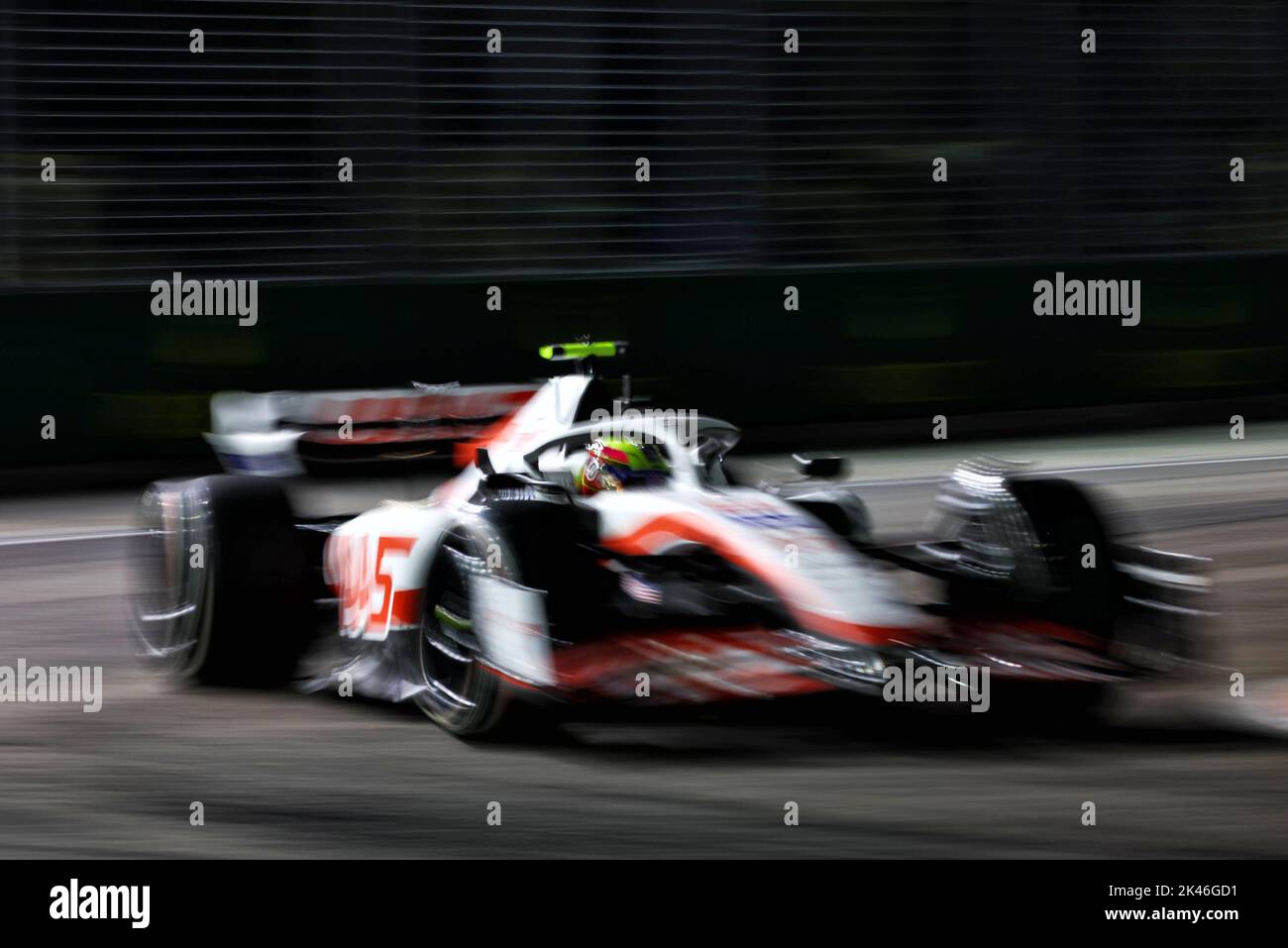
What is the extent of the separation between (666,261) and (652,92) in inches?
50.8

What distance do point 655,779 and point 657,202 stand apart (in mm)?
10890

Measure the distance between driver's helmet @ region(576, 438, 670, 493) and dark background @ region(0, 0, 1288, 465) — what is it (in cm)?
732

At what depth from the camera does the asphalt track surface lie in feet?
17.7

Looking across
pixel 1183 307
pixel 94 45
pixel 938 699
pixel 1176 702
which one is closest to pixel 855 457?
pixel 1183 307

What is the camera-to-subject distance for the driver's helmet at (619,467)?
7.07 metres
